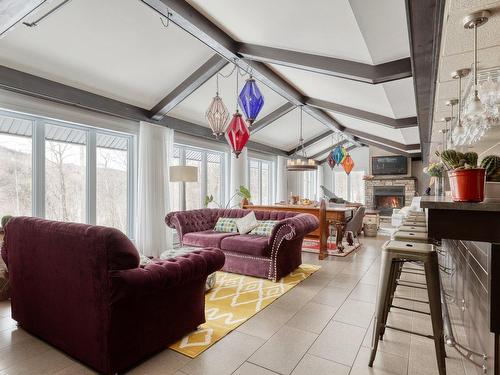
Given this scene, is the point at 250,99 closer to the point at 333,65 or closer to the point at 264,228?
the point at 333,65

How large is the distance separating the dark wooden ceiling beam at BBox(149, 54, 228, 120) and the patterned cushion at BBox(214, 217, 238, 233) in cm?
220

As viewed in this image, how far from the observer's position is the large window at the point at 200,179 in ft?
20.9

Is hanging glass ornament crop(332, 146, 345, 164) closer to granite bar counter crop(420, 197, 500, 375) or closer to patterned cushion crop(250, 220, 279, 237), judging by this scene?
patterned cushion crop(250, 220, 279, 237)

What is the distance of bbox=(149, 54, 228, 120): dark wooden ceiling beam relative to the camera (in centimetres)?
448

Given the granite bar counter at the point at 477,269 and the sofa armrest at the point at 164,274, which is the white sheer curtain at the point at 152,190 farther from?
the granite bar counter at the point at 477,269

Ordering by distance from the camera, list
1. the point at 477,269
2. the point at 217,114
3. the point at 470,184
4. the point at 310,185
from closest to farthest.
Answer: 1. the point at 470,184
2. the point at 477,269
3. the point at 217,114
4. the point at 310,185

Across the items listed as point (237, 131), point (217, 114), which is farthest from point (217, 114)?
point (237, 131)

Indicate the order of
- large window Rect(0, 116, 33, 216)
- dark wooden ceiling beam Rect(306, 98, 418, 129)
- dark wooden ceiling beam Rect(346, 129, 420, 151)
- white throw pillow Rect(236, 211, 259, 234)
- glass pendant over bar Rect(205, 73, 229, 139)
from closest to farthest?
glass pendant over bar Rect(205, 73, 229, 139) < large window Rect(0, 116, 33, 216) < white throw pillow Rect(236, 211, 259, 234) < dark wooden ceiling beam Rect(306, 98, 418, 129) < dark wooden ceiling beam Rect(346, 129, 420, 151)

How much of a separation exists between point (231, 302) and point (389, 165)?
9833 millimetres

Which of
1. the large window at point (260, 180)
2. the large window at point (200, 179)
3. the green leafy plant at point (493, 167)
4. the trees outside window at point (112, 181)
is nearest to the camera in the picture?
the green leafy plant at point (493, 167)

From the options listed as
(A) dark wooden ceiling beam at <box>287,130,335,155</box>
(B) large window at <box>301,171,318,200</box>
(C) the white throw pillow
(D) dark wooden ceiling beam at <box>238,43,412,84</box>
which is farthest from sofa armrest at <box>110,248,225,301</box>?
(B) large window at <box>301,171,318,200</box>

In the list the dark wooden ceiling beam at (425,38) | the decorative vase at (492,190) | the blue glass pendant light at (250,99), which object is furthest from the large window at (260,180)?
the decorative vase at (492,190)

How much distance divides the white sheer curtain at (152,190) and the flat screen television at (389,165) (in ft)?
28.5

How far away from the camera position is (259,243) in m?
3.96
